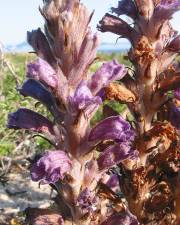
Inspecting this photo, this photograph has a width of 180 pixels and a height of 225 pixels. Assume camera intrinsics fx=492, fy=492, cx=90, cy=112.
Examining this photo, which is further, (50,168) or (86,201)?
(86,201)

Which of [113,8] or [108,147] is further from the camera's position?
[113,8]

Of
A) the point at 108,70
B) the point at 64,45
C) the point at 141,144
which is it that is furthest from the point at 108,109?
the point at 64,45

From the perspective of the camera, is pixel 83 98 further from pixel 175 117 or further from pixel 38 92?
pixel 175 117

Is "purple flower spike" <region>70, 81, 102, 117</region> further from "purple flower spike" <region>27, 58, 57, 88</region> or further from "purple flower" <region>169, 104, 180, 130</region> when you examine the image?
"purple flower" <region>169, 104, 180, 130</region>

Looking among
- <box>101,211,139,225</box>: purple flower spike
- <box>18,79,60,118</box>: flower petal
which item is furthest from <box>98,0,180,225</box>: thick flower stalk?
<box>18,79,60,118</box>: flower petal

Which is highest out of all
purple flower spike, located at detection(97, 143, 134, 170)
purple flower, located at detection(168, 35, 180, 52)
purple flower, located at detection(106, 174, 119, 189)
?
purple flower, located at detection(168, 35, 180, 52)

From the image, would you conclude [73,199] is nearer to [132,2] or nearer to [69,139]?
[69,139]

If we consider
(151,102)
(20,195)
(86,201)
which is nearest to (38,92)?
(86,201)

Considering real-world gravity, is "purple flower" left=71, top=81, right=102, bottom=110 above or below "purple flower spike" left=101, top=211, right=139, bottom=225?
above
